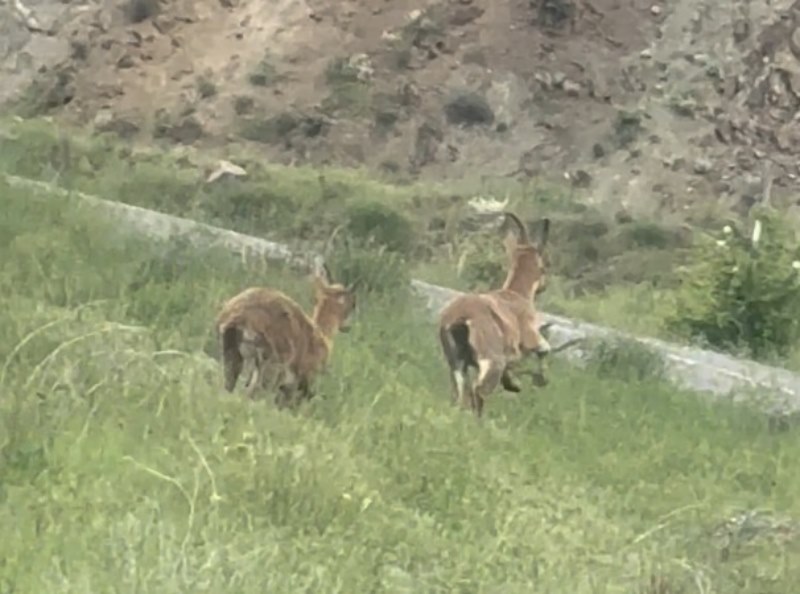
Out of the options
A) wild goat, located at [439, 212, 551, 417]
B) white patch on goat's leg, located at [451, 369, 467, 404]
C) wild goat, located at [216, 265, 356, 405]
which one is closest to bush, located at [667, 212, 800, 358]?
wild goat, located at [439, 212, 551, 417]

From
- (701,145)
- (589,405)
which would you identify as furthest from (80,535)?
(701,145)

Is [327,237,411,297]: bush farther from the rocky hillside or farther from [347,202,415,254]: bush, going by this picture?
the rocky hillside

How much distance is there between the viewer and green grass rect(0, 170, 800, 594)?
21.9ft

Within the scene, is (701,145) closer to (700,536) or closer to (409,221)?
(409,221)

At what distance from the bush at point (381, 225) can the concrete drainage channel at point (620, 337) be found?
5.11 metres

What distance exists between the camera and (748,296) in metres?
17.0

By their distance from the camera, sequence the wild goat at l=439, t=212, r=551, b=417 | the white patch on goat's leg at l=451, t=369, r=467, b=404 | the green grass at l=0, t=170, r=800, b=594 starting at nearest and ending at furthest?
the green grass at l=0, t=170, r=800, b=594 → the wild goat at l=439, t=212, r=551, b=417 → the white patch on goat's leg at l=451, t=369, r=467, b=404

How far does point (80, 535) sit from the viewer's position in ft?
21.3

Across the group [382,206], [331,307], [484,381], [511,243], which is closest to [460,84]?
[382,206]

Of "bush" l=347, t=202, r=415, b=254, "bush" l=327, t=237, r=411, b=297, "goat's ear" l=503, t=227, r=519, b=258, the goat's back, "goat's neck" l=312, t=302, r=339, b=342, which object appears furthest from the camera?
"bush" l=347, t=202, r=415, b=254

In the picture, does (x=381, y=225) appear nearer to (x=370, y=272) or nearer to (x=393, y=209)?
(x=393, y=209)

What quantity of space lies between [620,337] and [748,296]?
291 cm

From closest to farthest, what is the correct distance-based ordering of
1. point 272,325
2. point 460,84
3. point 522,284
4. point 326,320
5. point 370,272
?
point 272,325
point 326,320
point 522,284
point 370,272
point 460,84

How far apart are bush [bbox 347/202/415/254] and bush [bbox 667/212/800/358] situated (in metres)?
5.44
